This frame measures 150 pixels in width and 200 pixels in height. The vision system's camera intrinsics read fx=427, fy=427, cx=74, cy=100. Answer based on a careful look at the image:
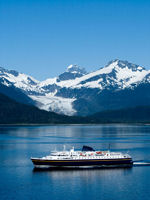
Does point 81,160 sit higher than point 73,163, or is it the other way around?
point 81,160

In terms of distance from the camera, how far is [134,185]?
99.4m

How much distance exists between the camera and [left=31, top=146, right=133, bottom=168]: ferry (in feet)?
409

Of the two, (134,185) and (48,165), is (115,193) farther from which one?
(48,165)

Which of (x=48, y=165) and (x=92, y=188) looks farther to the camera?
(x=48, y=165)

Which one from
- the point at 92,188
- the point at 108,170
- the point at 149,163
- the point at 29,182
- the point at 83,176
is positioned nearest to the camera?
the point at 92,188

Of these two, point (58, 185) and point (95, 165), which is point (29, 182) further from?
point (95, 165)

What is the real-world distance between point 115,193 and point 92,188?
7.66 metres

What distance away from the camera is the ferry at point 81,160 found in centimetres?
12475

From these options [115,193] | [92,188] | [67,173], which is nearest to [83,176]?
[67,173]

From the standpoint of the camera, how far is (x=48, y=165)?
125062mm

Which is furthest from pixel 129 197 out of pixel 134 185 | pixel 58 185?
pixel 58 185

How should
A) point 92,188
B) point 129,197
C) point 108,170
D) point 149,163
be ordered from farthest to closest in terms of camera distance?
point 149,163 → point 108,170 → point 92,188 → point 129,197

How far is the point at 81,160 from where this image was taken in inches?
4926

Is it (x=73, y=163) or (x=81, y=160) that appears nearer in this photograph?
(x=73, y=163)
